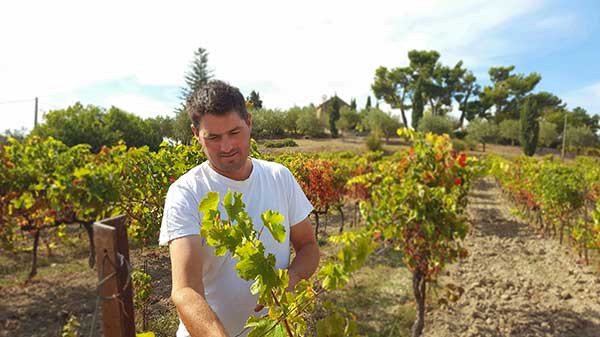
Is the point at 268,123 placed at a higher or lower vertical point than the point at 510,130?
lower

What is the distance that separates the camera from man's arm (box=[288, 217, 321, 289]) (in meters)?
1.50

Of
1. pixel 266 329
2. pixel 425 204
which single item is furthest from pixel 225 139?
pixel 425 204

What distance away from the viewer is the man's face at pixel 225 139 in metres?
1.43

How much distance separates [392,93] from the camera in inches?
1898

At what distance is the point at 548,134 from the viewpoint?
39.7m

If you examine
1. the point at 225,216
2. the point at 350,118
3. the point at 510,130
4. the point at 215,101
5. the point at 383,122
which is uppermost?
the point at 350,118

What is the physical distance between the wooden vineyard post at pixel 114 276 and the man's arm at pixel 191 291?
147 mm

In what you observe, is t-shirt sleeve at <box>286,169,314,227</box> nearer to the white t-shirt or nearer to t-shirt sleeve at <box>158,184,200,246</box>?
the white t-shirt

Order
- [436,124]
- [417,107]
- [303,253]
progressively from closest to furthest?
[303,253] → [436,124] → [417,107]

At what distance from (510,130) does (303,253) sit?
43.9 meters

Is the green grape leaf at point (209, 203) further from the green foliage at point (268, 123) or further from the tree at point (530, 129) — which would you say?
the tree at point (530, 129)

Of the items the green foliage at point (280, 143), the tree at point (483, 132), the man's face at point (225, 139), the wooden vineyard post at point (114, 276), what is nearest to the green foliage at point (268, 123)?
the green foliage at point (280, 143)

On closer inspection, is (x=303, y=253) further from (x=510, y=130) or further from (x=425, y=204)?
(x=510, y=130)

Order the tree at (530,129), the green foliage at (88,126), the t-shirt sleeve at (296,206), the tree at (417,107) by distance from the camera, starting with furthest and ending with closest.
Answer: the tree at (417,107) → the tree at (530,129) → the green foliage at (88,126) → the t-shirt sleeve at (296,206)
